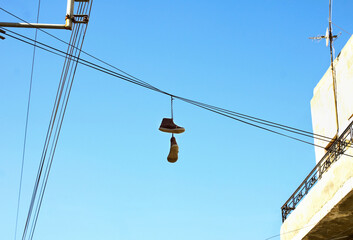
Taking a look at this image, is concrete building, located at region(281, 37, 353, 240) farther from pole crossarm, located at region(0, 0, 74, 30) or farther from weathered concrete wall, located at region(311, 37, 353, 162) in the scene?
pole crossarm, located at region(0, 0, 74, 30)

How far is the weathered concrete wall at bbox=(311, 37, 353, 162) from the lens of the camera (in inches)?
593

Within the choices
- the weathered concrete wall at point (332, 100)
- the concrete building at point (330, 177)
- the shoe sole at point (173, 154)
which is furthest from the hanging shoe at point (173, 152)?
the weathered concrete wall at point (332, 100)

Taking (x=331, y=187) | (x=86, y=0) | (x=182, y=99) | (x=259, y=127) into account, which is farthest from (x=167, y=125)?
(x=331, y=187)

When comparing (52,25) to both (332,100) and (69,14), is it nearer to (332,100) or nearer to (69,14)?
(69,14)

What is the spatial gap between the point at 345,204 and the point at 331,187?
0.60 meters

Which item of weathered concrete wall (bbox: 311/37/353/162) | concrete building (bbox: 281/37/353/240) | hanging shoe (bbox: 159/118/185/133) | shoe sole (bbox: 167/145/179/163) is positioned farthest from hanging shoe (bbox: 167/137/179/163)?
weathered concrete wall (bbox: 311/37/353/162)

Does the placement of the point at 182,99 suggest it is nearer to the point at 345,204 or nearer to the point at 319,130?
the point at 345,204

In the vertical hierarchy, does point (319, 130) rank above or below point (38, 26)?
above

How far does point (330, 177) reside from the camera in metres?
12.7

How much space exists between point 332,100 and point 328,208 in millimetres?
4490

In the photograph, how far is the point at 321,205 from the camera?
42.9ft

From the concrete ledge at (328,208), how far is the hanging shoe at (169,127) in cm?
337

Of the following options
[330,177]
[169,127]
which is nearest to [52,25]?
[169,127]

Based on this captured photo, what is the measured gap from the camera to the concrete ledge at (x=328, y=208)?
1207cm
